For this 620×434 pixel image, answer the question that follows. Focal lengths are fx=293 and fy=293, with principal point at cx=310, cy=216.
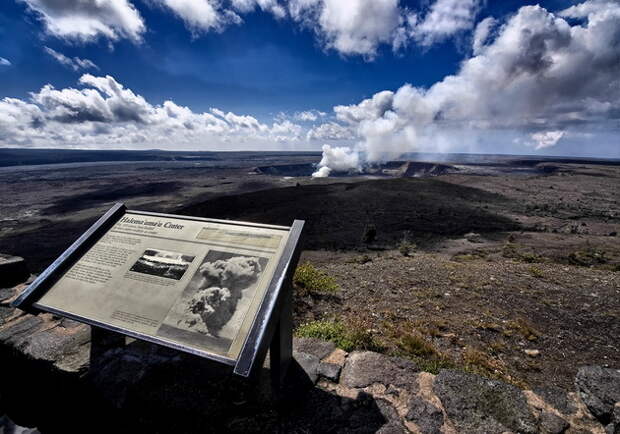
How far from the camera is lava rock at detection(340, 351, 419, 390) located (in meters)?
2.58

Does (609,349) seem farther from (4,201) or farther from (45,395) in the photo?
(4,201)

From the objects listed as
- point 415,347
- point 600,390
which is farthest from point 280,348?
point 600,390

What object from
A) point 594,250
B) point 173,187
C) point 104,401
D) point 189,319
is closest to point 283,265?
point 189,319

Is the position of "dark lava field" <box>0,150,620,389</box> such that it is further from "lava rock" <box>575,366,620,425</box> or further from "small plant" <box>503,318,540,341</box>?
"lava rock" <box>575,366,620,425</box>

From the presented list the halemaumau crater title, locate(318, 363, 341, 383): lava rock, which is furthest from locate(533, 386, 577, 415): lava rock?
the halemaumau crater title

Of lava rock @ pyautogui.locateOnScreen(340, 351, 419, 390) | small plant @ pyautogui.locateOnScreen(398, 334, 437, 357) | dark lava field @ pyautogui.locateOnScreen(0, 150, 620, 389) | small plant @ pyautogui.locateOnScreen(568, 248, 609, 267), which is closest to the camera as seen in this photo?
lava rock @ pyautogui.locateOnScreen(340, 351, 419, 390)

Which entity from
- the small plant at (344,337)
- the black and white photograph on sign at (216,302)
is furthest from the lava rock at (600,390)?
the black and white photograph on sign at (216,302)

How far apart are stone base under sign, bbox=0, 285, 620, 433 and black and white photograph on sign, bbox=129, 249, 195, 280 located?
90 cm

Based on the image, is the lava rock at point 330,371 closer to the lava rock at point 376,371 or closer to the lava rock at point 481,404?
the lava rock at point 376,371

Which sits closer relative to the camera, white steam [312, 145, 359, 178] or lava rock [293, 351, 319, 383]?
lava rock [293, 351, 319, 383]

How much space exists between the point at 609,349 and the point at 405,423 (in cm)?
446

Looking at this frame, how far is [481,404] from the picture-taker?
234 centimetres

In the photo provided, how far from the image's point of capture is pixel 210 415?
217 centimetres

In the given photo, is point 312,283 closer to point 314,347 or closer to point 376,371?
point 314,347
